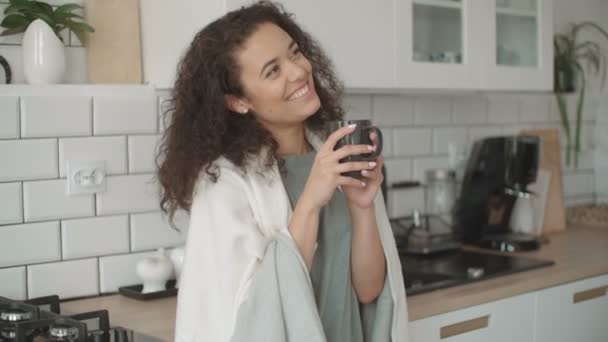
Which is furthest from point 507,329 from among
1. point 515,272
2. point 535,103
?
point 535,103

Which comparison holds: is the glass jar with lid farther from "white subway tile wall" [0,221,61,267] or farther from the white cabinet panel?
"white subway tile wall" [0,221,61,267]

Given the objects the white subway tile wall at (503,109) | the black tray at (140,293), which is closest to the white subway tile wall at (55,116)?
the black tray at (140,293)

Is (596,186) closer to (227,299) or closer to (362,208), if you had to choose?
(362,208)

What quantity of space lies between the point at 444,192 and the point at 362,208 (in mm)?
1279

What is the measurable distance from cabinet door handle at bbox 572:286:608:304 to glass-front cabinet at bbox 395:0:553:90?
614mm

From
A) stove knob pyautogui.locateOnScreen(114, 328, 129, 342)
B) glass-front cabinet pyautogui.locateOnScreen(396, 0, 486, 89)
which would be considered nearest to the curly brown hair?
stove knob pyautogui.locateOnScreen(114, 328, 129, 342)

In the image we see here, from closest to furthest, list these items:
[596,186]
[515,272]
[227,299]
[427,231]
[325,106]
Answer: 1. [227,299]
2. [325,106]
3. [515,272]
4. [427,231]
5. [596,186]

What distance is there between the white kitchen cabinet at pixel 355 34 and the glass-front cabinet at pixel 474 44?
1.5 inches

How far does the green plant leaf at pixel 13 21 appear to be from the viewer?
1.75m

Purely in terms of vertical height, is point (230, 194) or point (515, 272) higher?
point (230, 194)

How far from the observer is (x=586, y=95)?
316cm

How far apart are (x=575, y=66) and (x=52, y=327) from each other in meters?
2.27

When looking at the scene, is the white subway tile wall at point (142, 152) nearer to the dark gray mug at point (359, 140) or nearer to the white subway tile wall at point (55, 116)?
the white subway tile wall at point (55, 116)

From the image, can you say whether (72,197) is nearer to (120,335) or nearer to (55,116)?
(55,116)
